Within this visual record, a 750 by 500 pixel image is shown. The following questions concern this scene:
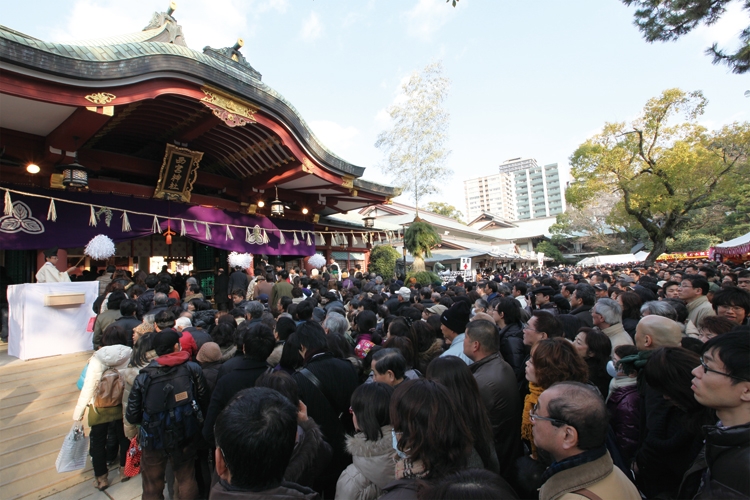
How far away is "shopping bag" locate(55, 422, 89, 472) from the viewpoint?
134 inches

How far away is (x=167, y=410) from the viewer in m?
2.69

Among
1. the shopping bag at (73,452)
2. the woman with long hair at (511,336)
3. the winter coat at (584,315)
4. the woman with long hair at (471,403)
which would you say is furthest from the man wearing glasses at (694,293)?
the shopping bag at (73,452)

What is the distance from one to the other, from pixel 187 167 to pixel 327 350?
27.3 ft

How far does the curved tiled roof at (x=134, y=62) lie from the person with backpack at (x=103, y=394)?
492cm

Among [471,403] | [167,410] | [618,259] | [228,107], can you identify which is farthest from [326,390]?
[618,259]

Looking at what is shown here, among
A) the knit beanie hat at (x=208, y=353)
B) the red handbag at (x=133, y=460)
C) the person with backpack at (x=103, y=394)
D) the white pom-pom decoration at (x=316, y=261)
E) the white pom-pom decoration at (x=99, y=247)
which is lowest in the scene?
the red handbag at (x=133, y=460)

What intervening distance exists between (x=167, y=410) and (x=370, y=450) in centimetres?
183

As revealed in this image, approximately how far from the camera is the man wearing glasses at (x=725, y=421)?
1.37 metres

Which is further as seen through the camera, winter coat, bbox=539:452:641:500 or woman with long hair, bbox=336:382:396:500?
woman with long hair, bbox=336:382:396:500

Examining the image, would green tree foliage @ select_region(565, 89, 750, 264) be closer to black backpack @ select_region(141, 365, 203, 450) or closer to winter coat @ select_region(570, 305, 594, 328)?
winter coat @ select_region(570, 305, 594, 328)

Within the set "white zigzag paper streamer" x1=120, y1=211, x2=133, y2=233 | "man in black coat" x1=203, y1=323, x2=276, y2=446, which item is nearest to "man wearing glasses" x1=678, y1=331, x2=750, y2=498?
"man in black coat" x1=203, y1=323, x2=276, y2=446

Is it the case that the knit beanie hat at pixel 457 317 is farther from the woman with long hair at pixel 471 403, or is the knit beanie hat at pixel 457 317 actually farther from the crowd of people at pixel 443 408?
the woman with long hair at pixel 471 403

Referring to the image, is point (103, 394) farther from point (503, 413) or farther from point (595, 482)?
point (595, 482)

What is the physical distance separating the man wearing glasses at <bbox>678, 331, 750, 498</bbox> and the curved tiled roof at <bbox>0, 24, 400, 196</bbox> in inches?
325
